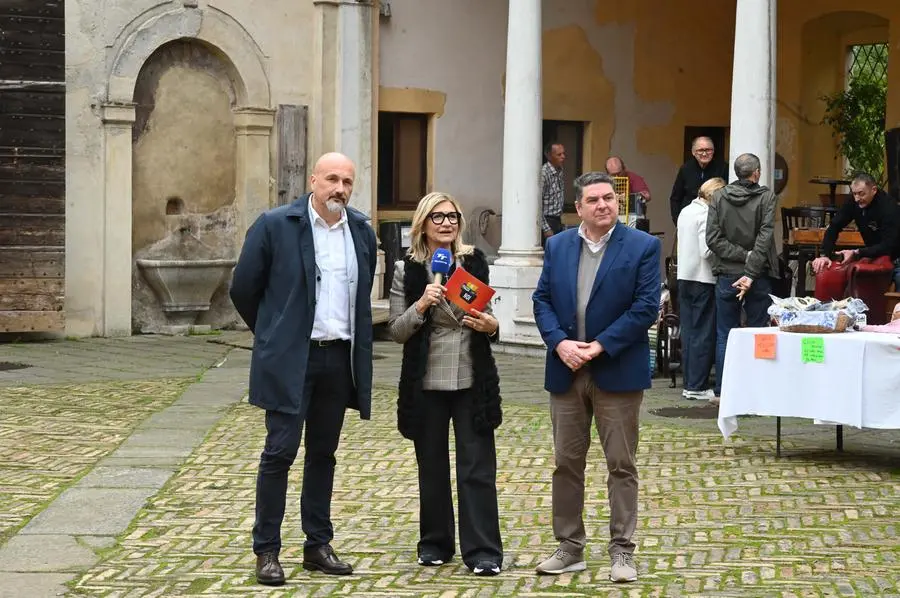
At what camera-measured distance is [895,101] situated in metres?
18.6

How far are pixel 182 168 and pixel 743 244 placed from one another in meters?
7.56

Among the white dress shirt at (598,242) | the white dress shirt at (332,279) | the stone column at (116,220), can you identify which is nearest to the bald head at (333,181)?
the white dress shirt at (332,279)

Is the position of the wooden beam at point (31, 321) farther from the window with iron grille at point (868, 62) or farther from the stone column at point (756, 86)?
the window with iron grille at point (868, 62)

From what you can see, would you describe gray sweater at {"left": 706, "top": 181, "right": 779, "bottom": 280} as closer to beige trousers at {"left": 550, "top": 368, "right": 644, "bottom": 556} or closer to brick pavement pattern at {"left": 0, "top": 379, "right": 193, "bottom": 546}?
brick pavement pattern at {"left": 0, "top": 379, "right": 193, "bottom": 546}

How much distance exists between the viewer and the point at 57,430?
34.7 ft

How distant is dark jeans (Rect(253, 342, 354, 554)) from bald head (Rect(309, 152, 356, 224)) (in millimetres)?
582

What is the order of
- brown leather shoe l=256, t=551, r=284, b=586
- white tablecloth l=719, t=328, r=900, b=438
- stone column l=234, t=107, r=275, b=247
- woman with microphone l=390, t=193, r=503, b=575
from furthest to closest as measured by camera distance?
stone column l=234, t=107, r=275, b=247, white tablecloth l=719, t=328, r=900, b=438, woman with microphone l=390, t=193, r=503, b=575, brown leather shoe l=256, t=551, r=284, b=586

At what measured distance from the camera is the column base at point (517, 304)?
50.1 feet

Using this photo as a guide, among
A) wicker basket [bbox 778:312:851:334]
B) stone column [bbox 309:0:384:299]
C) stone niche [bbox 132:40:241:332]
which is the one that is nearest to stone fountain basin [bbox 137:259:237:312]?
stone niche [bbox 132:40:241:332]

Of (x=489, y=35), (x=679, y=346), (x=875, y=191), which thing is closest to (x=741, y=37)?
(x=875, y=191)

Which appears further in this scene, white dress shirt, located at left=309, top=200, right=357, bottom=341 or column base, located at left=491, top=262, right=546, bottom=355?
column base, located at left=491, top=262, right=546, bottom=355

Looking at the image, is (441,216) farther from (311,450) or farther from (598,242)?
(311,450)

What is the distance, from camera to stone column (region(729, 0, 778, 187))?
1295 cm

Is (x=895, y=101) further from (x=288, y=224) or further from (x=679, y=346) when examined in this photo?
(x=288, y=224)
